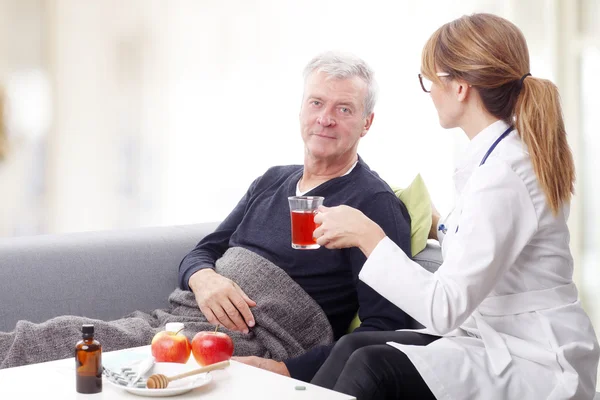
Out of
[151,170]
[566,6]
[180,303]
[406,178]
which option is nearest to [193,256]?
[180,303]

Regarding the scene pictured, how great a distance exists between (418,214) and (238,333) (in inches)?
26.8

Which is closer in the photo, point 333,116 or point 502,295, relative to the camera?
point 502,295

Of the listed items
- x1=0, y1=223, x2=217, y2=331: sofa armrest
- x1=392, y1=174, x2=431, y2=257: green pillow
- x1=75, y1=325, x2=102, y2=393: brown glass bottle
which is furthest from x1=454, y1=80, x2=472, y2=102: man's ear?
x1=0, y1=223, x2=217, y2=331: sofa armrest

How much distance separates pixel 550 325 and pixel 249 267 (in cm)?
104

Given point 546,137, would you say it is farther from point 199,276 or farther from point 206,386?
point 199,276

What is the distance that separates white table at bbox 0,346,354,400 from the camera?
1.54 m

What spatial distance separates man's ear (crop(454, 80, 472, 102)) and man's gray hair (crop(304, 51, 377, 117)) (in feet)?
2.48

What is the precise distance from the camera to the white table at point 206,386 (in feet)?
5.06

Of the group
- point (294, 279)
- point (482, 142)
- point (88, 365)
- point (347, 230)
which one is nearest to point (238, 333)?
point (294, 279)

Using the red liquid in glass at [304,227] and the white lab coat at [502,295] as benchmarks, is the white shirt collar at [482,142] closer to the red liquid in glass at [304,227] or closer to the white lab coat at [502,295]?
the white lab coat at [502,295]

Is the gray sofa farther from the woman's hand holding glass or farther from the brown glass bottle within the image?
the brown glass bottle

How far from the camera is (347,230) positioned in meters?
1.78

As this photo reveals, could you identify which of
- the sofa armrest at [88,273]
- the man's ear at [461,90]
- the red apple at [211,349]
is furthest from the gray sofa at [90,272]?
the red apple at [211,349]

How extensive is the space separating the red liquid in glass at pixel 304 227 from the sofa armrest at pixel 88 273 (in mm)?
964
